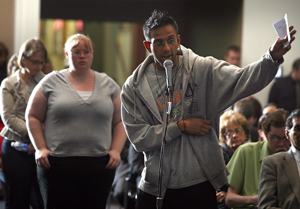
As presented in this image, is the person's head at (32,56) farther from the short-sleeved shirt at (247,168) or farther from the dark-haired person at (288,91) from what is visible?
the dark-haired person at (288,91)

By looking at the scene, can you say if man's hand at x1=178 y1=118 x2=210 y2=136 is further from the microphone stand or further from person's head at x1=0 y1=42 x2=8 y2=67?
person's head at x1=0 y1=42 x2=8 y2=67

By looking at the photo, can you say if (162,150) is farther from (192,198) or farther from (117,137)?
(117,137)

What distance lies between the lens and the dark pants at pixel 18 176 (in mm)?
3037

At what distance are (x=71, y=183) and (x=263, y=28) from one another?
4.05 m

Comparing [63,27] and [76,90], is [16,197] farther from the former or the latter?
[63,27]

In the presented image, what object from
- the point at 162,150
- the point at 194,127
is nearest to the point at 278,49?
the point at 194,127

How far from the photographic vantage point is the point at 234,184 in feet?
9.14

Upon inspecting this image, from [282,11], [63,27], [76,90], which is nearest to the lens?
[76,90]

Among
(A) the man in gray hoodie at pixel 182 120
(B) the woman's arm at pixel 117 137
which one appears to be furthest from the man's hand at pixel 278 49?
(B) the woman's arm at pixel 117 137

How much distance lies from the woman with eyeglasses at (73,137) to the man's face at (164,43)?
30.5 inches

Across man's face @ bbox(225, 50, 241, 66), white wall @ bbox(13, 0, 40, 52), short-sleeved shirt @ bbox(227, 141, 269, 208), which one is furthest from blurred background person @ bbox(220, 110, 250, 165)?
white wall @ bbox(13, 0, 40, 52)

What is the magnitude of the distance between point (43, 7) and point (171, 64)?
4.76 metres

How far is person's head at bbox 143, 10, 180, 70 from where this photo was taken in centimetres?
202

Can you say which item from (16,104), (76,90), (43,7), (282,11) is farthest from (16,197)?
(282,11)
